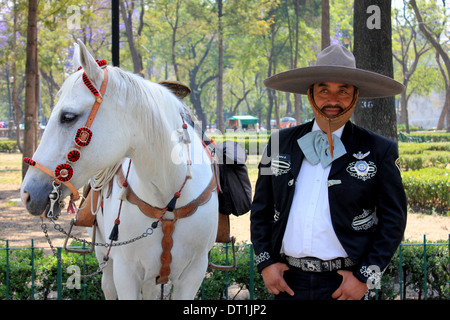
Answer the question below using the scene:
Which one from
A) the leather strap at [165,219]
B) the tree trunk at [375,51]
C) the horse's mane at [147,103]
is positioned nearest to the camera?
the horse's mane at [147,103]

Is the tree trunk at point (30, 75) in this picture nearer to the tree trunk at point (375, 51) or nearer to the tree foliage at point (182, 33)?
the tree foliage at point (182, 33)

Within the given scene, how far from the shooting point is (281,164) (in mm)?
2547

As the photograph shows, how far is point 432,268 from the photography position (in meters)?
4.86

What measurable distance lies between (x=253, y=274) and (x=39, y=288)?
85.2 inches

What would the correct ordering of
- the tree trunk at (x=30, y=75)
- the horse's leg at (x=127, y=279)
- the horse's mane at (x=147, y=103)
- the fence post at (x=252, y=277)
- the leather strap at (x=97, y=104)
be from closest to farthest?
the leather strap at (x=97, y=104) < the horse's mane at (x=147, y=103) < the horse's leg at (x=127, y=279) < the fence post at (x=252, y=277) < the tree trunk at (x=30, y=75)

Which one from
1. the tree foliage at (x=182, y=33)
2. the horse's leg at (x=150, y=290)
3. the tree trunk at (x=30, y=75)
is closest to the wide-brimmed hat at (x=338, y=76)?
the horse's leg at (x=150, y=290)

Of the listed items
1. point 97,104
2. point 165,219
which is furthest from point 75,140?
point 165,219

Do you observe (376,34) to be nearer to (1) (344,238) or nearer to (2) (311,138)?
(2) (311,138)

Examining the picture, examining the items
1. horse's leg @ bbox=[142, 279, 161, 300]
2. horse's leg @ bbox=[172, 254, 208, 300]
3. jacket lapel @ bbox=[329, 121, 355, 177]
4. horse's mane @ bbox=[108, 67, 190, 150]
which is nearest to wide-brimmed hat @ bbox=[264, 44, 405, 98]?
jacket lapel @ bbox=[329, 121, 355, 177]

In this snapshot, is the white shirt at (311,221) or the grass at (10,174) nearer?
the white shirt at (311,221)

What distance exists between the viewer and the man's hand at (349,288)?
7.50ft

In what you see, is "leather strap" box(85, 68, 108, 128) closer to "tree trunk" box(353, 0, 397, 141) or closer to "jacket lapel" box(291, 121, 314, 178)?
"jacket lapel" box(291, 121, 314, 178)

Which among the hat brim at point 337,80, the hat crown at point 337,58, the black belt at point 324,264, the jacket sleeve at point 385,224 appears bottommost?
the black belt at point 324,264

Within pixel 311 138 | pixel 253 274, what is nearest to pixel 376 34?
pixel 253 274
